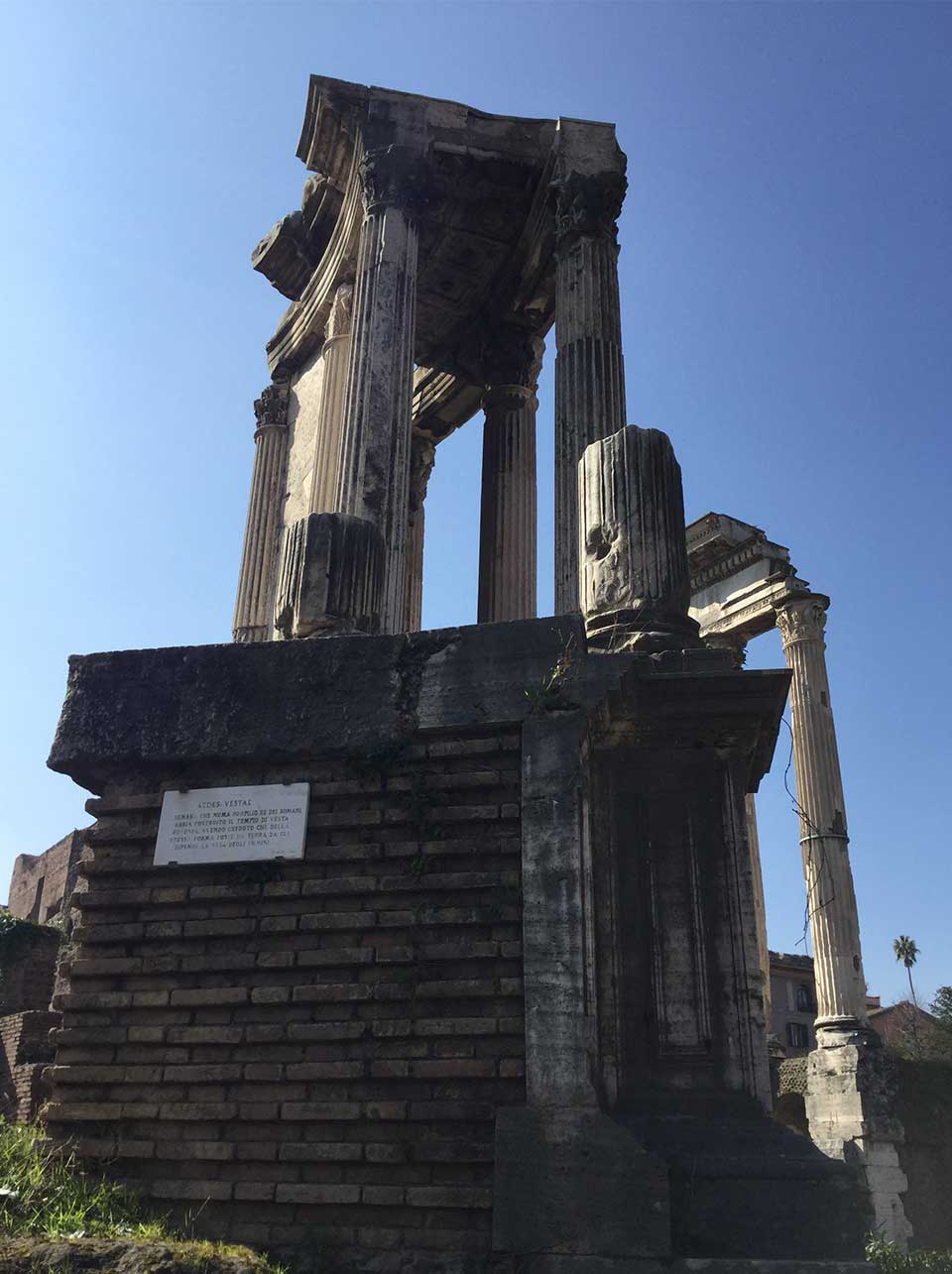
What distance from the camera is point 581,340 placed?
448 inches

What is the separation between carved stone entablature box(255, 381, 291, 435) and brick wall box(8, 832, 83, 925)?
50.9 feet

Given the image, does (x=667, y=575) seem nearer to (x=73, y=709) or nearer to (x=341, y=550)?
(x=341, y=550)

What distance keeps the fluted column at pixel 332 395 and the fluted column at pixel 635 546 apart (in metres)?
6.00

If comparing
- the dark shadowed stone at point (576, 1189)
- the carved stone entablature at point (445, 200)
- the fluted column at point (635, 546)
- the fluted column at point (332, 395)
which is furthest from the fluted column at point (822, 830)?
the dark shadowed stone at point (576, 1189)

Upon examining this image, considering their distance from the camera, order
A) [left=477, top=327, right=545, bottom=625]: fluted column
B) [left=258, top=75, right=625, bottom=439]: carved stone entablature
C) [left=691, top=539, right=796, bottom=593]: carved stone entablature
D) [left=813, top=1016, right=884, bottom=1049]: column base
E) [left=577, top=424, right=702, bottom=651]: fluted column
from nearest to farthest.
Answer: [left=577, top=424, right=702, bottom=651]: fluted column
[left=258, top=75, right=625, bottom=439]: carved stone entablature
[left=477, top=327, right=545, bottom=625]: fluted column
[left=813, top=1016, right=884, bottom=1049]: column base
[left=691, top=539, right=796, bottom=593]: carved stone entablature

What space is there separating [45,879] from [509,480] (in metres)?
22.6

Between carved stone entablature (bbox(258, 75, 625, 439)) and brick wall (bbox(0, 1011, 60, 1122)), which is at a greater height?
carved stone entablature (bbox(258, 75, 625, 439))

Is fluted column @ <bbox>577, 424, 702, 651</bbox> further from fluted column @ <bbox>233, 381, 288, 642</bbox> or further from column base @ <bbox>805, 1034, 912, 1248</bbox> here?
column base @ <bbox>805, 1034, 912, 1248</bbox>

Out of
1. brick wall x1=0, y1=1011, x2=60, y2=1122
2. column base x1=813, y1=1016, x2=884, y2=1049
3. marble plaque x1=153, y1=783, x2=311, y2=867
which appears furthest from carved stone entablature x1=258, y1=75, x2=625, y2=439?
column base x1=813, y1=1016, x2=884, y2=1049

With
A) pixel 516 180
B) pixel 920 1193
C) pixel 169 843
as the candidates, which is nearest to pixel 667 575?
pixel 169 843

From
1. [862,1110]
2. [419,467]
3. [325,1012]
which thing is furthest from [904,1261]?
[862,1110]

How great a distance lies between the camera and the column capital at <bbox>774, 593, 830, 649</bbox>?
78.1ft

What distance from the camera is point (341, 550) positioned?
731 cm

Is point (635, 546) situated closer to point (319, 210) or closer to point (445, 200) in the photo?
point (445, 200)
